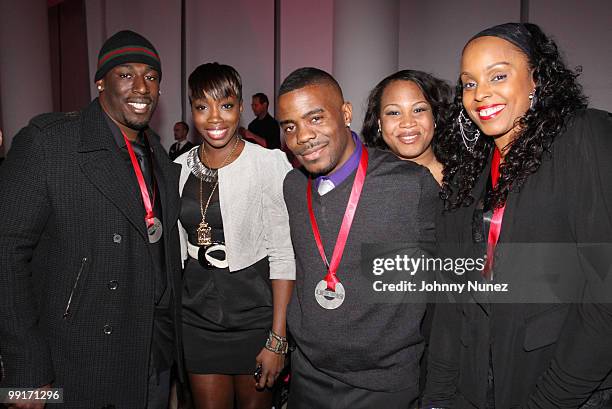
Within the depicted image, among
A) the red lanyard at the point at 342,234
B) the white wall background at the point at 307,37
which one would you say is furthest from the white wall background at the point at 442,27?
the red lanyard at the point at 342,234

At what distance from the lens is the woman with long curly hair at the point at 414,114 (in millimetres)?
2598

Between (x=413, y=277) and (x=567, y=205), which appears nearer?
(x=567, y=205)

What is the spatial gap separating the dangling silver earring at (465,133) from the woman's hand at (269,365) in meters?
1.38

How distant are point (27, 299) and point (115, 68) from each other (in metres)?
1.03

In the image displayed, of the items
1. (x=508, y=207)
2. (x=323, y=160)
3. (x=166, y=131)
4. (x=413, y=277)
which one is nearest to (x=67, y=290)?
(x=323, y=160)

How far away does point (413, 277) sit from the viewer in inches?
76.5

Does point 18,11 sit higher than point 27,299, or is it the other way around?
point 18,11

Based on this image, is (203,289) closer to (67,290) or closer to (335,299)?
(67,290)

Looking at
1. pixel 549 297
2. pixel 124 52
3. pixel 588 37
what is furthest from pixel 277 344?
pixel 588 37

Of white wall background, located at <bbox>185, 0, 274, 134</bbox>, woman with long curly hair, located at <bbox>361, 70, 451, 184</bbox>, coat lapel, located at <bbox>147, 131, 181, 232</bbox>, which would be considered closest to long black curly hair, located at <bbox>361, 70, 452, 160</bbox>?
woman with long curly hair, located at <bbox>361, 70, 451, 184</bbox>

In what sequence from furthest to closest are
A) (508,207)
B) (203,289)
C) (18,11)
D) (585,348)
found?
(18,11), (203,289), (508,207), (585,348)

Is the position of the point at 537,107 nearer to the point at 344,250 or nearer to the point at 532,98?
the point at 532,98

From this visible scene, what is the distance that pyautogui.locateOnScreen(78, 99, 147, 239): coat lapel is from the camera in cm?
192

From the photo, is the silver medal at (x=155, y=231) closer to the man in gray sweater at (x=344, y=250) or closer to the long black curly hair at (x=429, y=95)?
the man in gray sweater at (x=344, y=250)
